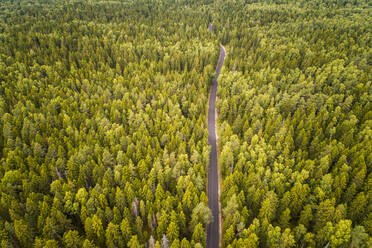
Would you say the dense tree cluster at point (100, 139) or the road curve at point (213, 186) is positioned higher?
the dense tree cluster at point (100, 139)

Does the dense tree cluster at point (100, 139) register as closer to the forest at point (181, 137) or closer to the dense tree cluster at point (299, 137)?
the forest at point (181, 137)

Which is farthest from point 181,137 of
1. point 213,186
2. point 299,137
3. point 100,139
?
point 299,137

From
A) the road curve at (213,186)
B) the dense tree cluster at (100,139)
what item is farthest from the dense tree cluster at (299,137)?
the dense tree cluster at (100,139)

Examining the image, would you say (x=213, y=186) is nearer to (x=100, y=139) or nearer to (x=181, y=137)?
(x=181, y=137)

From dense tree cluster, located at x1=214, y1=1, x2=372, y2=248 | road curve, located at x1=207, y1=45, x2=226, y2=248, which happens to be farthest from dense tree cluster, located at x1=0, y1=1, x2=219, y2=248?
dense tree cluster, located at x1=214, y1=1, x2=372, y2=248

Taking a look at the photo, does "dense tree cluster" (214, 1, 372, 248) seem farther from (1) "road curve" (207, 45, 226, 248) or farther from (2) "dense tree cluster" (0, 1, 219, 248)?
(2) "dense tree cluster" (0, 1, 219, 248)

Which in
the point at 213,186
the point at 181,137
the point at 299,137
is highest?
the point at 299,137

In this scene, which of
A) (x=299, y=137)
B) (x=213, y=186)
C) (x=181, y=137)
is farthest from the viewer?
Result: (x=181, y=137)
